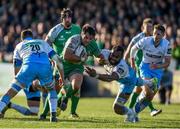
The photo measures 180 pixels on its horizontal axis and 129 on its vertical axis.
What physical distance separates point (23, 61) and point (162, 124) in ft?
10.5

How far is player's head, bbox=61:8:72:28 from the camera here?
18580mm

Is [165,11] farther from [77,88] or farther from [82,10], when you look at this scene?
[77,88]

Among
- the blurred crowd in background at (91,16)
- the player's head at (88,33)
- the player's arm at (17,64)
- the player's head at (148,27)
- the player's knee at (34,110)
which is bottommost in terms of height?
the player's knee at (34,110)

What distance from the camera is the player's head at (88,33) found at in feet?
54.7

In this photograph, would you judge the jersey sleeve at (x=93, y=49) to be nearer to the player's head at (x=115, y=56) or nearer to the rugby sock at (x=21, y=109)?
the player's head at (x=115, y=56)

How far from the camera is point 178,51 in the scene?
29.4 meters

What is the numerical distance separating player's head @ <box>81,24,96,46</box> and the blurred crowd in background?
549 inches

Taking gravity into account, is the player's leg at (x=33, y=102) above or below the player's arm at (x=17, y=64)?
below

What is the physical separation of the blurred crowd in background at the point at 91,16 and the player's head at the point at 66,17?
12.0 meters

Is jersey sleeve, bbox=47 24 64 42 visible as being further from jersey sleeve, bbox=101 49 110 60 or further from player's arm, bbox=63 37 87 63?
jersey sleeve, bbox=101 49 110 60

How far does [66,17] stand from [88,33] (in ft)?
6.90

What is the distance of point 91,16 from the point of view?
112 ft

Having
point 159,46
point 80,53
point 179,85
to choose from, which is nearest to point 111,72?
point 80,53

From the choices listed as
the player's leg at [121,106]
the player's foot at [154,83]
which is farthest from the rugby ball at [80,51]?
the player's foot at [154,83]
